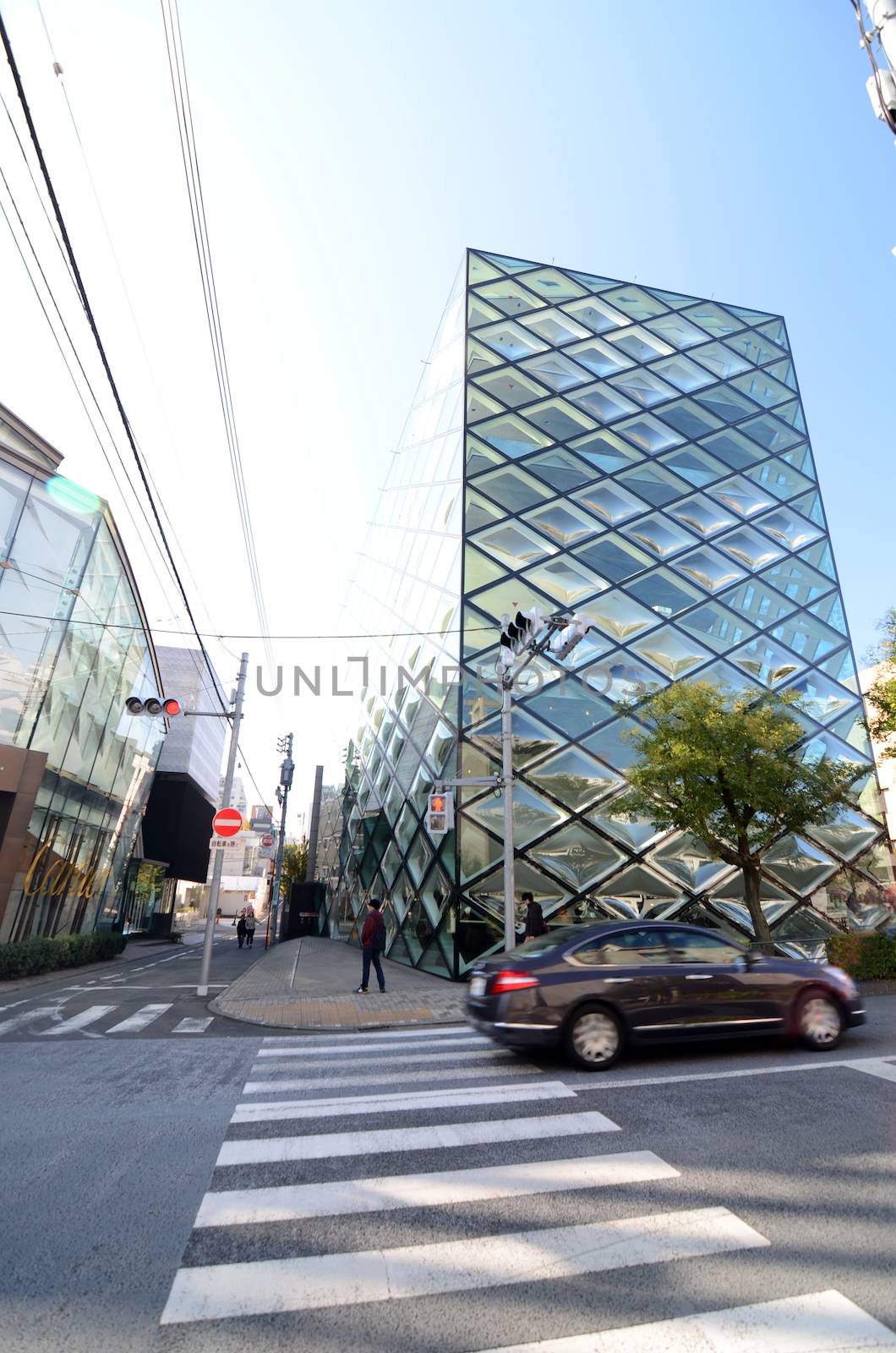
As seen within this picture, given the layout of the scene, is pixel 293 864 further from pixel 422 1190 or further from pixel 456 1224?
pixel 456 1224

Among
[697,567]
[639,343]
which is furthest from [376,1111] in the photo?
[639,343]

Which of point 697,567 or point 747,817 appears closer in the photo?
point 747,817

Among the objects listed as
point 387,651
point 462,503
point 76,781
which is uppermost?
point 462,503

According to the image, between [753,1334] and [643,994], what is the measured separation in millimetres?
4497

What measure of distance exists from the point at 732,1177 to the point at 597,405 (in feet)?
76.0

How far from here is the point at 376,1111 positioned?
5699 mm

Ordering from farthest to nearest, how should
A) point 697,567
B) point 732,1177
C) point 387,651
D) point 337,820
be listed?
point 337,820
point 387,651
point 697,567
point 732,1177

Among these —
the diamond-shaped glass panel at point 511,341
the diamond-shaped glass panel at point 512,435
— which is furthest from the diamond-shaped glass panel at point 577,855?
the diamond-shaped glass panel at point 511,341

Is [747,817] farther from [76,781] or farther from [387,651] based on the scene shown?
[76,781]

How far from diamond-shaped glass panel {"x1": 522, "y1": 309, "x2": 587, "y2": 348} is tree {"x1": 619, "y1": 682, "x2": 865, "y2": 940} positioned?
14.5 meters

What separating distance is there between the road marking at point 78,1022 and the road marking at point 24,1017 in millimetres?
482

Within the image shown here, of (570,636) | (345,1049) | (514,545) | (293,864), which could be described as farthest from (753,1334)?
(293,864)

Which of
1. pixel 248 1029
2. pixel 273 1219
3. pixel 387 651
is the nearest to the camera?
pixel 273 1219

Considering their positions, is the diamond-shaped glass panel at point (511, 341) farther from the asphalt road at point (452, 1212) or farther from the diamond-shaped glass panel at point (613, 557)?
the asphalt road at point (452, 1212)
